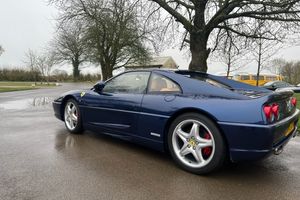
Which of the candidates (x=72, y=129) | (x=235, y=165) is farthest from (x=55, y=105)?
(x=235, y=165)

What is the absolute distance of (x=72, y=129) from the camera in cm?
521

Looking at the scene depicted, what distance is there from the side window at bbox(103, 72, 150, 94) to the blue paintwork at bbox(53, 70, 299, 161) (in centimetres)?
13

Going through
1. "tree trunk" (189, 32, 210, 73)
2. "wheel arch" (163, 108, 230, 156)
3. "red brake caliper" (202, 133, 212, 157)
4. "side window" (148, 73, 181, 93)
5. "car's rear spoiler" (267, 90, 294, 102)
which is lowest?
"red brake caliper" (202, 133, 212, 157)

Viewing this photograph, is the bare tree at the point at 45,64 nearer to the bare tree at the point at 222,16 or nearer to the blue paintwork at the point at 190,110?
the bare tree at the point at 222,16

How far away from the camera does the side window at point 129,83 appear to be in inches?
161

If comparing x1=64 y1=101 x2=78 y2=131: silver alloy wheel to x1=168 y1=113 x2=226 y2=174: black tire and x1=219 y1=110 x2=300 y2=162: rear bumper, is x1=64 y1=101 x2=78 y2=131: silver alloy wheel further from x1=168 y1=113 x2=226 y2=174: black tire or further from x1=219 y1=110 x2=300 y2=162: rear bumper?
x1=219 y1=110 x2=300 y2=162: rear bumper

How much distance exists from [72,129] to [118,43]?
17697 millimetres

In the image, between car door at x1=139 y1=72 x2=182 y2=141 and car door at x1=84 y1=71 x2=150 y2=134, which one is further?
car door at x1=84 y1=71 x2=150 y2=134

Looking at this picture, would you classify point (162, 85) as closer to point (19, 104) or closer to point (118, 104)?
point (118, 104)

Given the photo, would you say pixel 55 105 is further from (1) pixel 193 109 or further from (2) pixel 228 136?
(2) pixel 228 136

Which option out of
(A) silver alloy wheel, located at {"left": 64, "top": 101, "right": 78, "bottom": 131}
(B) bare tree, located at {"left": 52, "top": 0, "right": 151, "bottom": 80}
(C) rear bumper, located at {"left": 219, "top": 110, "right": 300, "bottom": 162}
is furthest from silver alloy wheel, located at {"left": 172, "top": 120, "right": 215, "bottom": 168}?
(B) bare tree, located at {"left": 52, "top": 0, "right": 151, "bottom": 80}

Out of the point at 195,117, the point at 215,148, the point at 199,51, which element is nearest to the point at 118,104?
the point at 195,117

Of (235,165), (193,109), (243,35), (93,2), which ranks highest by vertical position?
(93,2)

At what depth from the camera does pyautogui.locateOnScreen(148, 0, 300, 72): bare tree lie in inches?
412
